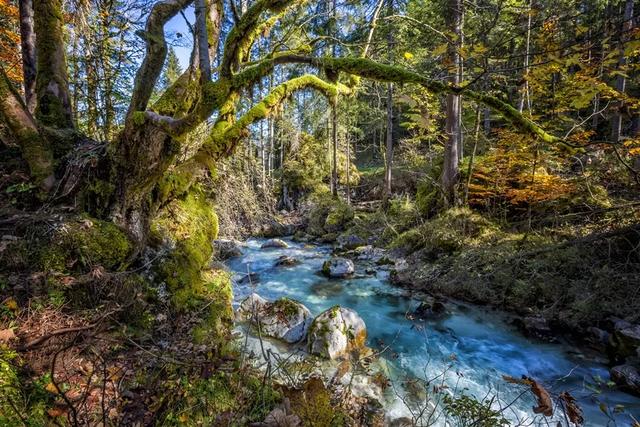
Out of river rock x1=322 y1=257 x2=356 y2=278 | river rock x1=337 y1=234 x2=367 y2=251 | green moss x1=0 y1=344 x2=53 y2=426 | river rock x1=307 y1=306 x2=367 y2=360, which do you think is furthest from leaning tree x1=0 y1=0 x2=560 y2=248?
river rock x1=337 y1=234 x2=367 y2=251

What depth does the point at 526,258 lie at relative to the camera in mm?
6906

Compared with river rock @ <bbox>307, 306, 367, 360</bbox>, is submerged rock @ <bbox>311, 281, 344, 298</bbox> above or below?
below

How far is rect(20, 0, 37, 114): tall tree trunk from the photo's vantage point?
15.6 ft

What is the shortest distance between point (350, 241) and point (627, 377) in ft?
31.5

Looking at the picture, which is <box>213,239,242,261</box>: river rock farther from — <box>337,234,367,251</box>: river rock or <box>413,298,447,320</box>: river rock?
<box>413,298,447,320</box>: river rock

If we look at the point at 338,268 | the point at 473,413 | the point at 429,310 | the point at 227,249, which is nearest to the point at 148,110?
the point at 473,413

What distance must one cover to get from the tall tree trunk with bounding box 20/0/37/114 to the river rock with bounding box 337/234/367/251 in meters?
10.2

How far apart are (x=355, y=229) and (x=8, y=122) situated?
11843mm

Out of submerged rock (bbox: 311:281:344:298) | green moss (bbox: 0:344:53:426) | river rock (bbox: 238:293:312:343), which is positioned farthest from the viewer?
submerged rock (bbox: 311:281:344:298)

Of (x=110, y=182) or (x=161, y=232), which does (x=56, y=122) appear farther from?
(x=161, y=232)

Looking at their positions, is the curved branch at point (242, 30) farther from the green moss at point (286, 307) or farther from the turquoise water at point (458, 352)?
the green moss at point (286, 307)

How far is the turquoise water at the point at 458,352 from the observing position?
13.7 feet

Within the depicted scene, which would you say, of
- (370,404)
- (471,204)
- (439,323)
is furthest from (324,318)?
(471,204)

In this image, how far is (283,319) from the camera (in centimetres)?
577
